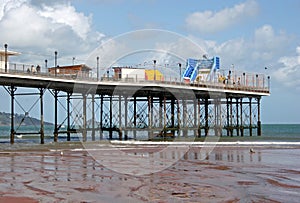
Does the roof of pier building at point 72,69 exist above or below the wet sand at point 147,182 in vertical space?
above

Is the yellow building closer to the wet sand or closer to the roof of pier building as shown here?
the roof of pier building

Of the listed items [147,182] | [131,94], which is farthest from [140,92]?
[147,182]

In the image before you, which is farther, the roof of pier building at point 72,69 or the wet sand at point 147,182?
the roof of pier building at point 72,69

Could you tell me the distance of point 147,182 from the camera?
71.7 ft

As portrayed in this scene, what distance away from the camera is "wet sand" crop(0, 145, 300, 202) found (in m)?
18.1

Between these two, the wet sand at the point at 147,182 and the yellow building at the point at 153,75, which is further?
the yellow building at the point at 153,75

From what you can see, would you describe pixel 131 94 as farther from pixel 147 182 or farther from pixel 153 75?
pixel 147 182

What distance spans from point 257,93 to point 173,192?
188ft

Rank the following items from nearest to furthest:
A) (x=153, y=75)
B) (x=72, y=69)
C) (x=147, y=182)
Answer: (x=147, y=182), (x=72, y=69), (x=153, y=75)

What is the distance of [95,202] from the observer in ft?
55.9

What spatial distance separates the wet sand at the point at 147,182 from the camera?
1809 cm

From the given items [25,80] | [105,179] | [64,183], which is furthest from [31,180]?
[25,80]

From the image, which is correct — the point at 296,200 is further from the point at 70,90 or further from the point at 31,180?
the point at 70,90

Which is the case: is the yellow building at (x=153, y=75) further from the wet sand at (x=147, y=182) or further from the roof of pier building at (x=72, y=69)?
the wet sand at (x=147, y=182)
